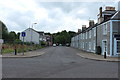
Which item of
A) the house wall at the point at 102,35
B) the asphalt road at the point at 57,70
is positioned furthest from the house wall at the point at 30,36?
the asphalt road at the point at 57,70

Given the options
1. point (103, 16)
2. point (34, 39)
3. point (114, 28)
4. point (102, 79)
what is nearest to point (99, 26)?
point (103, 16)

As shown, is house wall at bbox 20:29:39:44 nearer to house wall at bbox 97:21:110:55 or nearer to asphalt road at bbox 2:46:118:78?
house wall at bbox 97:21:110:55

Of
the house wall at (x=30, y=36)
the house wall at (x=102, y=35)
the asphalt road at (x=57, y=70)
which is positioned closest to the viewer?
the asphalt road at (x=57, y=70)

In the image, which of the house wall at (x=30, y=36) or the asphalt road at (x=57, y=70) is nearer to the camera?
the asphalt road at (x=57, y=70)

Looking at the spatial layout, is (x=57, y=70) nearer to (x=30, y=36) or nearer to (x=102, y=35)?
(x=102, y=35)

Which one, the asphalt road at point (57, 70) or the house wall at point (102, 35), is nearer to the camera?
the asphalt road at point (57, 70)

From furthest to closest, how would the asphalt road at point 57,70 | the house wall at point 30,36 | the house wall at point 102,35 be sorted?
the house wall at point 30,36, the house wall at point 102,35, the asphalt road at point 57,70

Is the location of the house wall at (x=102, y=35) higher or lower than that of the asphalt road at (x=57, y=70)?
higher

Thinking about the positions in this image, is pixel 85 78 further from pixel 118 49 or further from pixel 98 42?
pixel 98 42

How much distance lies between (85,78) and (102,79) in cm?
84

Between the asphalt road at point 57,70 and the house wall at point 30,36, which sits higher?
the house wall at point 30,36

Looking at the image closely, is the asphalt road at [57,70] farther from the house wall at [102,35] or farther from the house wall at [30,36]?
the house wall at [30,36]

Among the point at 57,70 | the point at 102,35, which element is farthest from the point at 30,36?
the point at 57,70

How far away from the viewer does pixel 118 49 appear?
2692 cm
